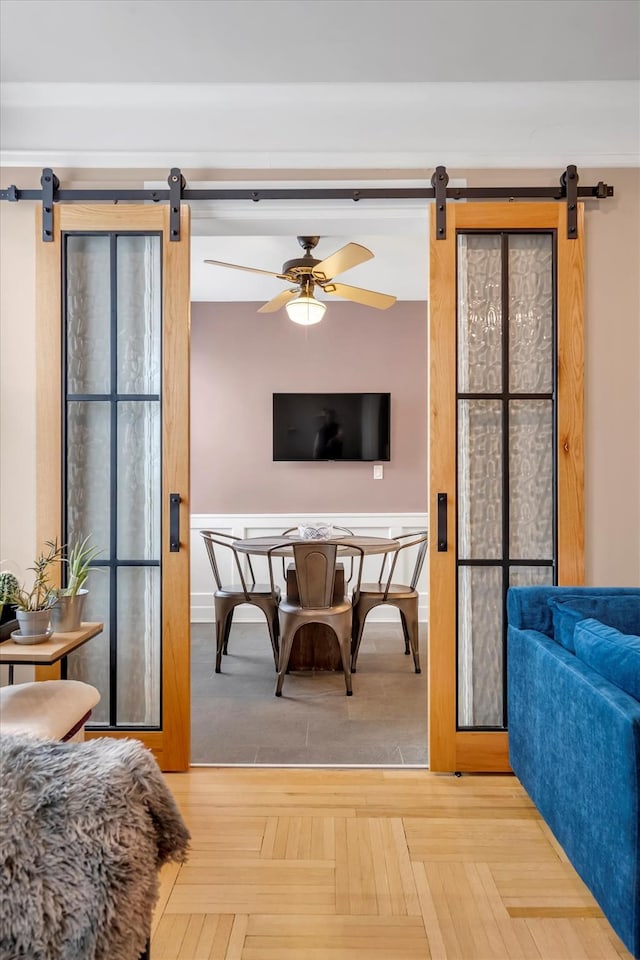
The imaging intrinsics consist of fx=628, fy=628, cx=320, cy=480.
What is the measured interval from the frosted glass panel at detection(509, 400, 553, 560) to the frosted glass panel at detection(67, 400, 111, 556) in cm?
172

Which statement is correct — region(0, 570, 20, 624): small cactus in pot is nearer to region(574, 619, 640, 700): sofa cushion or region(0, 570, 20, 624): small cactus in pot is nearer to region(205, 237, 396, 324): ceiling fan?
region(574, 619, 640, 700): sofa cushion

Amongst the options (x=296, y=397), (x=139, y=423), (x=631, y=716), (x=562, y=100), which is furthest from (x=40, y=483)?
(x=296, y=397)

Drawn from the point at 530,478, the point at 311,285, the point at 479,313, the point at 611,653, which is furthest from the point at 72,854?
the point at 311,285

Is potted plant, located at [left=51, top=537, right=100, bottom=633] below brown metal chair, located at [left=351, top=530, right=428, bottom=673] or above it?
above

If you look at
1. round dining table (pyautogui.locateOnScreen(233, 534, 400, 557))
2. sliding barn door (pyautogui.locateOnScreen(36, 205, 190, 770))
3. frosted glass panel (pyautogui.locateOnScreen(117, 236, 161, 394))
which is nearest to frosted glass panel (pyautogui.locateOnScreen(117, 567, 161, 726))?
sliding barn door (pyautogui.locateOnScreen(36, 205, 190, 770))

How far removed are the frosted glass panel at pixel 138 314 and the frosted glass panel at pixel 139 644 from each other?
82cm

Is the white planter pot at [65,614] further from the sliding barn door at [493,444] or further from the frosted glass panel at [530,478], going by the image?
the frosted glass panel at [530,478]

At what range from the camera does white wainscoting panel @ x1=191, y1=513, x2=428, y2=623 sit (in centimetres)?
537

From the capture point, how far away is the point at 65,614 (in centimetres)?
219

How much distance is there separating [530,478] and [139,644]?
180 cm

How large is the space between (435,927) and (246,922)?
514 mm

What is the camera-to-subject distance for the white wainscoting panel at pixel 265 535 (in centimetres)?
537

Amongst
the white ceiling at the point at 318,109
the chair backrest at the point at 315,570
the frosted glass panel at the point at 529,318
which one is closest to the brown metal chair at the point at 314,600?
the chair backrest at the point at 315,570

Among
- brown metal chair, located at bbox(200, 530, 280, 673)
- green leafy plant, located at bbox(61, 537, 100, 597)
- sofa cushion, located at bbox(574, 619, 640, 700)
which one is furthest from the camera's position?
brown metal chair, located at bbox(200, 530, 280, 673)
